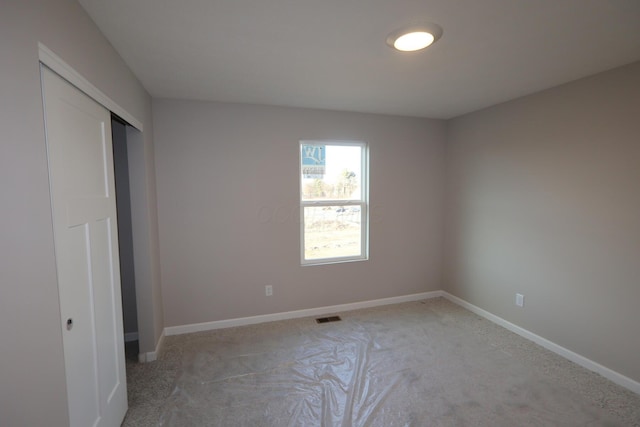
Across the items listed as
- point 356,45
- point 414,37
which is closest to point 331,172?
point 356,45

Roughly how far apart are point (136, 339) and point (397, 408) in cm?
269

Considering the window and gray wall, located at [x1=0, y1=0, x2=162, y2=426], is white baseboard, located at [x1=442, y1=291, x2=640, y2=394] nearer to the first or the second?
the window

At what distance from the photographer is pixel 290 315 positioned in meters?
3.37

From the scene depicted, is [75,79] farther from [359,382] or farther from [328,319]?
[328,319]

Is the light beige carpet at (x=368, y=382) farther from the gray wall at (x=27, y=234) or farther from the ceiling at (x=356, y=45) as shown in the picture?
the ceiling at (x=356, y=45)

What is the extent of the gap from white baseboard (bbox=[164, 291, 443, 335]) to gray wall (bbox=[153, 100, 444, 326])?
64 millimetres

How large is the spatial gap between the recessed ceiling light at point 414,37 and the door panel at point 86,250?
1765 millimetres

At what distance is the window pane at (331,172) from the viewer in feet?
11.1

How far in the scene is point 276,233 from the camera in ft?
10.7

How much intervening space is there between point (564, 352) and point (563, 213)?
4.26 feet

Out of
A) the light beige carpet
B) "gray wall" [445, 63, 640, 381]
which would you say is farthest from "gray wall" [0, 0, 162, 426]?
"gray wall" [445, 63, 640, 381]

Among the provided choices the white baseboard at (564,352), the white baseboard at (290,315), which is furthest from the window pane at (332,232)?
the white baseboard at (564,352)

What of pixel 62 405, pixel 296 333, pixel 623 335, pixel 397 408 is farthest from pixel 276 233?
pixel 623 335

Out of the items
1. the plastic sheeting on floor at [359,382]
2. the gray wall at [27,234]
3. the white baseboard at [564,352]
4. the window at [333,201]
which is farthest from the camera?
the window at [333,201]
